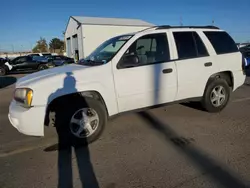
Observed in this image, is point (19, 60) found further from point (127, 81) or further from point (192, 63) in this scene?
point (192, 63)

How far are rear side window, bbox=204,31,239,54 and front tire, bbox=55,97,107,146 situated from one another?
118 inches

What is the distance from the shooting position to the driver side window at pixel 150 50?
423cm

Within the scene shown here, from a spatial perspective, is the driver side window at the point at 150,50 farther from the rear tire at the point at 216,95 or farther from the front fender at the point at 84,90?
the rear tire at the point at 216,95

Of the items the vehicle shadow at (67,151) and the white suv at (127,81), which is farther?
the white suv at (127,81)

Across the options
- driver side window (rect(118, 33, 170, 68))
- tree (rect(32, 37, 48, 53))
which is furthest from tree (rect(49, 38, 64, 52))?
driver side window (rect(118, 33, 170, 68))

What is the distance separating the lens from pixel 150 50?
4527 millimetres

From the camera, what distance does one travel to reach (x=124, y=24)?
30531 mm

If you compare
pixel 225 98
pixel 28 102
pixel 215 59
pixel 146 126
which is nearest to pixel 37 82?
pixel 28 102

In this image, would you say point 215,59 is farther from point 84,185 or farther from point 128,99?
point 84,185

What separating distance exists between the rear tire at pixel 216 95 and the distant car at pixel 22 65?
17.0 m

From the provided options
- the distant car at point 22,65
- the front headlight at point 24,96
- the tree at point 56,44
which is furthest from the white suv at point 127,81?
the tree at point 56,44

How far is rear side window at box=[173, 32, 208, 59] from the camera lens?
4.68 meters

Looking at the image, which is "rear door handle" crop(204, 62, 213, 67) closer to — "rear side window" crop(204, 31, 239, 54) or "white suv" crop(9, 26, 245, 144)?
"white suv" crop(9, 26, 245, 144)

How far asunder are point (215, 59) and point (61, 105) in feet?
11.3
